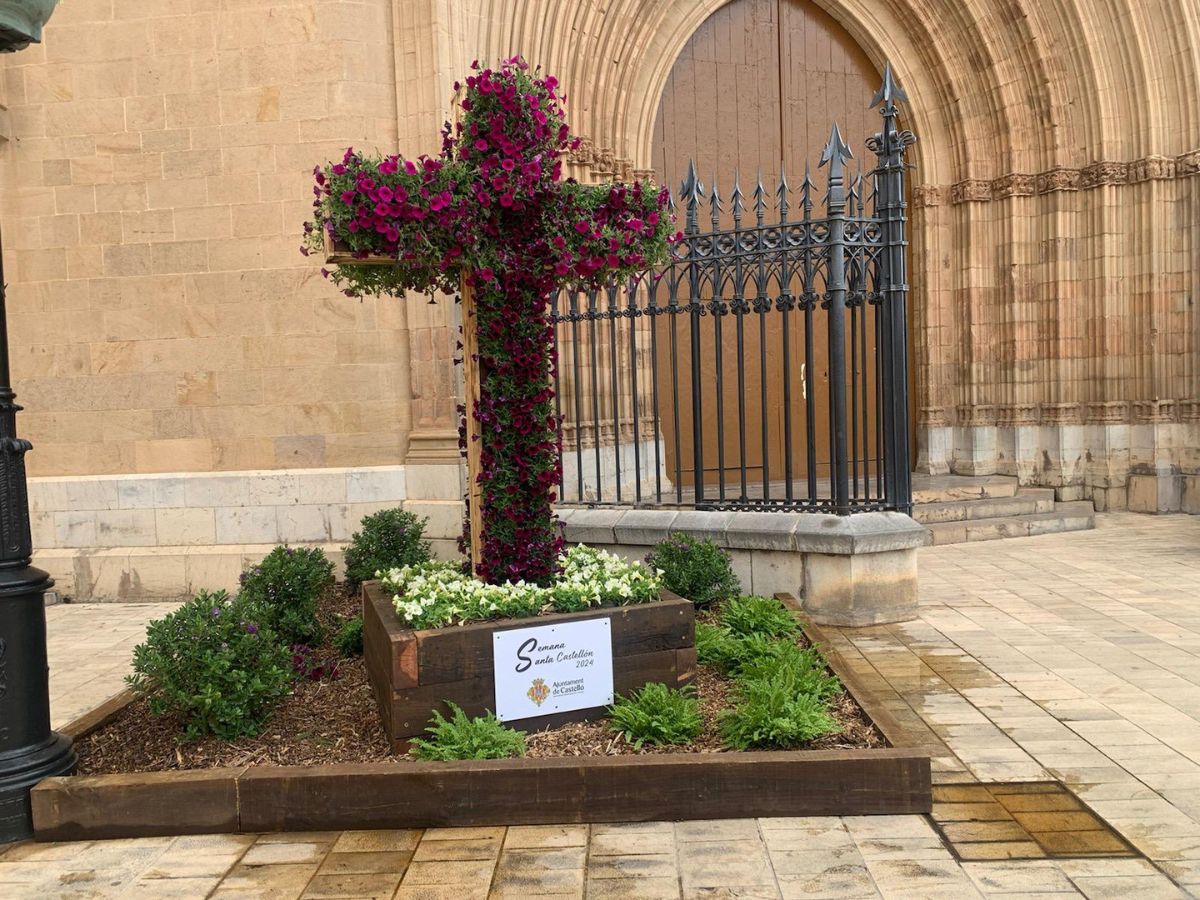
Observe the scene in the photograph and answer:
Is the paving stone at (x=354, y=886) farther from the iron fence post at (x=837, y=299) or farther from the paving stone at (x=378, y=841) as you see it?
the iron fence post at (x=837, y=299)

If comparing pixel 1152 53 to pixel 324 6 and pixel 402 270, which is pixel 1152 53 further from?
pixel 402 270

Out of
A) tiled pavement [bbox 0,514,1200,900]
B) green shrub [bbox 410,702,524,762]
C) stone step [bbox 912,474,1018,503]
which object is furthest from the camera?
stone step [bbox 912,474,1018,503]

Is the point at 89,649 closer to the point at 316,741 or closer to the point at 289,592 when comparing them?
the point at 289,592

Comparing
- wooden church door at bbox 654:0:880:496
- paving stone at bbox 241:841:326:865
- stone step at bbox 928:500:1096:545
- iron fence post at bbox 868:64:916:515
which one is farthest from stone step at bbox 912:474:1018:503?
paving stone at bbox 241:841:326:865

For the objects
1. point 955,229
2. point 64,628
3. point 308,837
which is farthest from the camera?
point 955,229

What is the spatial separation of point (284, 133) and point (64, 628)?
13.3ft

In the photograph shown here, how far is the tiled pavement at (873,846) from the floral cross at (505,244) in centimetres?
145

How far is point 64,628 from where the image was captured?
280 inches

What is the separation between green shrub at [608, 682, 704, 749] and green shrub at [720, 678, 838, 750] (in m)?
0.14

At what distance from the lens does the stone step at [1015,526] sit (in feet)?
31.4

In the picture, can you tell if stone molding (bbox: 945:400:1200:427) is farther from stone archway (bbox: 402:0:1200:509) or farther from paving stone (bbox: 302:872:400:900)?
paving stone (bbox: 302:872:400:900)

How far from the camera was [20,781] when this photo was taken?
356 cm

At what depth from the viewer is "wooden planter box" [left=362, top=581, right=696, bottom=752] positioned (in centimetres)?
390

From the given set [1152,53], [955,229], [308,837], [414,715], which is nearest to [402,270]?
[414,715]
